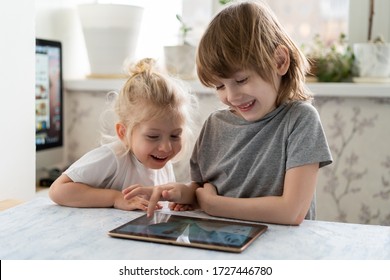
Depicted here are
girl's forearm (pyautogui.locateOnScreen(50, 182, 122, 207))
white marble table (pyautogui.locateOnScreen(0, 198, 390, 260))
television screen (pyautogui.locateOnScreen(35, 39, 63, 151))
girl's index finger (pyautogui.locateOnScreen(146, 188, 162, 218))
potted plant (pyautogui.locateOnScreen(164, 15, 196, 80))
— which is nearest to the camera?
white marble table (pyautogui.locateOnScreen(0, 198, 390, 260))

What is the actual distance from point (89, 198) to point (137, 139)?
182mm

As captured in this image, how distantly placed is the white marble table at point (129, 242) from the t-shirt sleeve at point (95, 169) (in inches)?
6.3

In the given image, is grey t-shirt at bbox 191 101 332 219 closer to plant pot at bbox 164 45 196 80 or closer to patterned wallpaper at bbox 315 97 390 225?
patterned wallpaper at bbox 315 97 390 225

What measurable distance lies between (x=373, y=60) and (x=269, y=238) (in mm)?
1331

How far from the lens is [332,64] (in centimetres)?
207

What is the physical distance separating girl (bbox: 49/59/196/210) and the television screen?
94cm

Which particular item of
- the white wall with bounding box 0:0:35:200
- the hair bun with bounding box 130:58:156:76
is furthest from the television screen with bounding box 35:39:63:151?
the hair bun with bounding box 130:58:156:76

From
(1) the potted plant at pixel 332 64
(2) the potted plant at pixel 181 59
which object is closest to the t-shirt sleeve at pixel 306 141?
(1) the potted plant at pixel 332 64

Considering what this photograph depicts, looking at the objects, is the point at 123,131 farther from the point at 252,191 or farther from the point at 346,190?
the point at 346,190

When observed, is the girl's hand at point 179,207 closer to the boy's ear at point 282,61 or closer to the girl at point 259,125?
the girl at point 259,125

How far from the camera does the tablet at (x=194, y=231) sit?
0.83 m

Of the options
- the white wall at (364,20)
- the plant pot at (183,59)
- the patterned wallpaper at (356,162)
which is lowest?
the patterned wallpaper at (356,162)

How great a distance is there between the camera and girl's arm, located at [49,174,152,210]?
3.60ft
